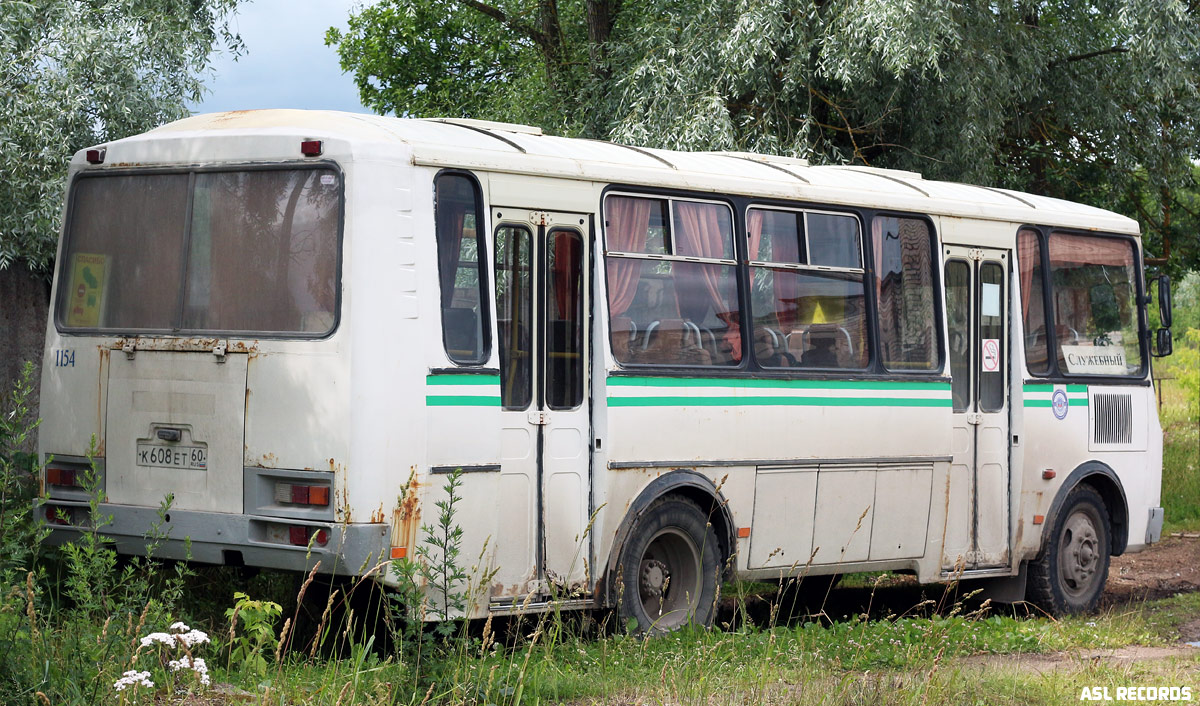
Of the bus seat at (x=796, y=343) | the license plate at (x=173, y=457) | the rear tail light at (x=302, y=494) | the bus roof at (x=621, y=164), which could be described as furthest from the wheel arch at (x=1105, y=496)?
the license plate at (x=173, y=457)

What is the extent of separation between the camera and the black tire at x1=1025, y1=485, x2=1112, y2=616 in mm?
11750

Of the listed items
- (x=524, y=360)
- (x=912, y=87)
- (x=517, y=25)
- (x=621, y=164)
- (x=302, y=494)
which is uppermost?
(x=517, y=25)

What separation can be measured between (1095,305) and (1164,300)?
2.01 ft

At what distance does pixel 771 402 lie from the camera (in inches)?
382

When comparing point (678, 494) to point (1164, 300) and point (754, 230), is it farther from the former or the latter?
point (1164, 300)

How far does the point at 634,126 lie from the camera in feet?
51.6

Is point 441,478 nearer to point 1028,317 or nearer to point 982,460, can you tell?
point 982,460

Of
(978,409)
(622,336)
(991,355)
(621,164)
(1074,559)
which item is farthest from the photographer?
(1074,559)

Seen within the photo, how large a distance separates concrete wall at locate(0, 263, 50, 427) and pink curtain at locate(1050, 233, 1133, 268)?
8478 millimetres

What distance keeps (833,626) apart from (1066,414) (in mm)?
3651

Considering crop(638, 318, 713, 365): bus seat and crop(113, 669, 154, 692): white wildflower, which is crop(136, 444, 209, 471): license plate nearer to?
crop(113, 669, 154, 692): white wildflower

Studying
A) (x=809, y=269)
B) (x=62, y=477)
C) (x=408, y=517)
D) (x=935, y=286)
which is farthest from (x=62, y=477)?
(x=935, y=286)

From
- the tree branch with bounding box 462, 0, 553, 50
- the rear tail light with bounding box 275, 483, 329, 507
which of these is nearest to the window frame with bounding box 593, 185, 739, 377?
the rear tail light with bounding box 275, 483, 329, 507

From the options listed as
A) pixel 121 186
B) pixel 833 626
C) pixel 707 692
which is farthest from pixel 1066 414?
pixel 121 186
